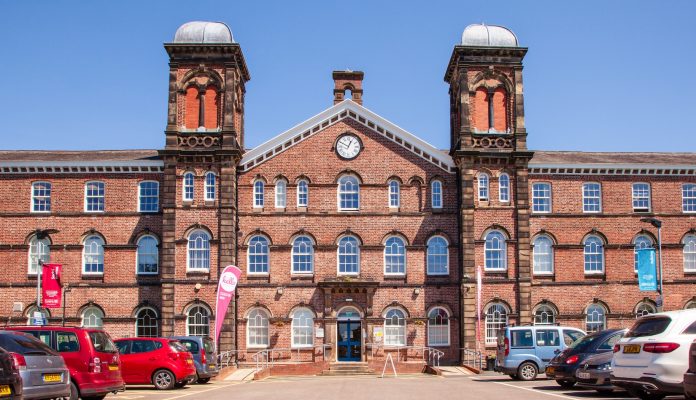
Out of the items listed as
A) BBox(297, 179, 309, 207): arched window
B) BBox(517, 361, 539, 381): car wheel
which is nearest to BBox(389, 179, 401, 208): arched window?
BBox(297, 179, 309, 207): arched window

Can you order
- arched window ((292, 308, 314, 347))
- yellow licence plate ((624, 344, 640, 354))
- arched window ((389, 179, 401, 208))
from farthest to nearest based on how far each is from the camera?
arched window ((389, 179, 401, 208)), arched window ((292, 308, 314, 347)), yellow licence plate ((624, 344, 640, 354))

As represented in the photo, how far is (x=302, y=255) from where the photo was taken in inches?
1652

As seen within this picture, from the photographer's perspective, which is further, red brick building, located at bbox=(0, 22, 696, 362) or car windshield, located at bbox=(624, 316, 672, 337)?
red brick building, located at bbox=(0, 22, 696, 362)

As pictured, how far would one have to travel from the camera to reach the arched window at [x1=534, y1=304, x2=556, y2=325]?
42.3 metres

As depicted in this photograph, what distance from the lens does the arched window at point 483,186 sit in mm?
42222

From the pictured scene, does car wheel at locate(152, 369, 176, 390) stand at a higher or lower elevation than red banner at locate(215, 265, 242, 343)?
lower

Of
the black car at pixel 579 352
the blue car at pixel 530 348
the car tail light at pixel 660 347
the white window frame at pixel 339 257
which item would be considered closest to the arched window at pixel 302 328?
the white window frame at pixel 339 257

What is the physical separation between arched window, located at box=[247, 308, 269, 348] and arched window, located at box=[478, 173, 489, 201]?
11595mm

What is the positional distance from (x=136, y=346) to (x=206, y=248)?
48.0 feet

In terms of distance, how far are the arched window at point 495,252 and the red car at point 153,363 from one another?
18.9 meters

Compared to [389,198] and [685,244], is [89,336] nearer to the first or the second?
[389,198]

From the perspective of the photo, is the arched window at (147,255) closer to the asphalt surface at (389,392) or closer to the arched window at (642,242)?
A: the asphalt surface at (389,392)

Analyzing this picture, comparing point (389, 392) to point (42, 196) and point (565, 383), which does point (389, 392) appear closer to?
point (565, 383)

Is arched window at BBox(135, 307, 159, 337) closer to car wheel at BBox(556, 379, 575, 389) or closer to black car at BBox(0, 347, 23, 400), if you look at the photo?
car wheel at BBox(556, 379, 575, 389)
